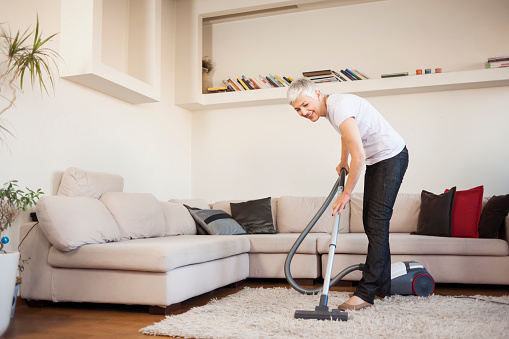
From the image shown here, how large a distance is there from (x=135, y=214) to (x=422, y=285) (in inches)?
79.5

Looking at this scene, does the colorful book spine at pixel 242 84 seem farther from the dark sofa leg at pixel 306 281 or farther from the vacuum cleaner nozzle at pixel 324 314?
the vacuum cleaner nozzle at pixel 324 314

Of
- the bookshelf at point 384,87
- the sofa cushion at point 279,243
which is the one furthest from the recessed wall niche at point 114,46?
the sofa cushion at point 279,243

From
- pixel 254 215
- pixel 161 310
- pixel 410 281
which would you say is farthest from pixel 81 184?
pixel 410 281

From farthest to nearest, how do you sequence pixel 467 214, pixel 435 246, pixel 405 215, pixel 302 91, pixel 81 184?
pixel 405 215
pixel 467 214
pixel 435 246
pixel 81 184
pixel 302 91

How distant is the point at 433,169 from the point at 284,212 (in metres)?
1.55

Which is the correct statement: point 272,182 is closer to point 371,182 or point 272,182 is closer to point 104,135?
point 104,135

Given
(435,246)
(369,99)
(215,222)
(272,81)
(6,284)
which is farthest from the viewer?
(272,81)

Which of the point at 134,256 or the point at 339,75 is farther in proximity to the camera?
the point at 339,75

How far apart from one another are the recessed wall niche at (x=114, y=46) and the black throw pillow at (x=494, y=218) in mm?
2927

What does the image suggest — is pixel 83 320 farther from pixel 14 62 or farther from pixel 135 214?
pixel 14 62

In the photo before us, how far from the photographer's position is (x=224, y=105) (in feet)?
17.7

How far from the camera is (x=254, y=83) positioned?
5.27 meters

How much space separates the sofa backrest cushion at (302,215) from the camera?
14.9 ft

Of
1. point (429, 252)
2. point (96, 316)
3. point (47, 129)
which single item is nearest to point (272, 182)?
point (429, 252)
